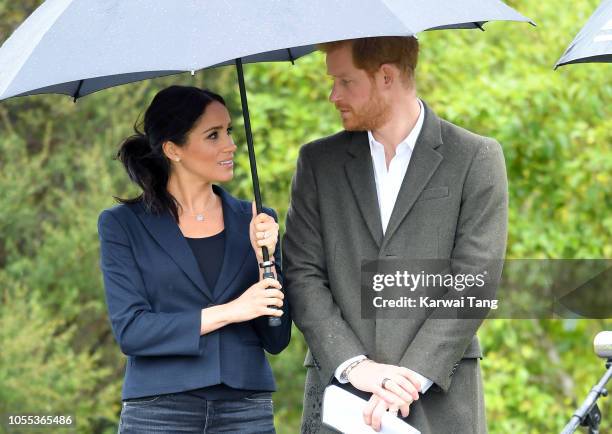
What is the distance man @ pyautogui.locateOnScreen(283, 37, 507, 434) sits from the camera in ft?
12.1

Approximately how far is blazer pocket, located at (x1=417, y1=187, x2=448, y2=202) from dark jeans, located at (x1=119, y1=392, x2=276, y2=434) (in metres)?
0.84

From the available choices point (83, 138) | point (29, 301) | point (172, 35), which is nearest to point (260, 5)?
point (172, 35)

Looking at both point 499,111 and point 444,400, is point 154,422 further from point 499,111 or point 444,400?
point 499,111

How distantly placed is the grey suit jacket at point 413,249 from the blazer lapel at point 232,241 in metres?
0.16

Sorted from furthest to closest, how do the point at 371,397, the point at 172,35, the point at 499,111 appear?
1. the point at 499,111
2. the point at 371,397
3. the point at 172,35

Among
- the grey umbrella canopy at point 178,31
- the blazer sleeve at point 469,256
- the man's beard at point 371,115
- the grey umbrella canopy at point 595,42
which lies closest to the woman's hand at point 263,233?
the man's beard at point 371,115

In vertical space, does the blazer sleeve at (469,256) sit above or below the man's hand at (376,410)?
above

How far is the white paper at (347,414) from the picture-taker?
362 centimetres

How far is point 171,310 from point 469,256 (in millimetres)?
927

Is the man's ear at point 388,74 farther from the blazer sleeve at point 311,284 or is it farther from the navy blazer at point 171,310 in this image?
the navy blazer at point 171,310

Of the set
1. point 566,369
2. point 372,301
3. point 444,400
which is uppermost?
point 372,301

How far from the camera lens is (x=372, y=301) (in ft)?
12.5

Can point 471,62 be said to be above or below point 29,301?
above

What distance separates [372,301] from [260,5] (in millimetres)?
1004
